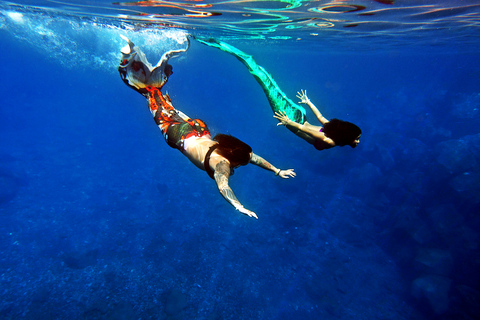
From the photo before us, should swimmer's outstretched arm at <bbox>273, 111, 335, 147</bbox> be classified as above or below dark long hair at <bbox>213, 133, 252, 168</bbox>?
above

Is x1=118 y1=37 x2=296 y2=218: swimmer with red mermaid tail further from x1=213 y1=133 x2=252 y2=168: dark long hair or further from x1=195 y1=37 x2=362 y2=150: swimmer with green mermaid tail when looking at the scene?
x1=195 y1=37 x2=362 y2=150: swimmer with green mermaid tail

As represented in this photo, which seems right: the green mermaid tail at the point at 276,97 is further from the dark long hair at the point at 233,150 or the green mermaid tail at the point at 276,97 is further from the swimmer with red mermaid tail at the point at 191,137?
the dark long hair at the point at 233,150

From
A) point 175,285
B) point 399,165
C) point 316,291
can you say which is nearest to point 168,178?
point 175,285

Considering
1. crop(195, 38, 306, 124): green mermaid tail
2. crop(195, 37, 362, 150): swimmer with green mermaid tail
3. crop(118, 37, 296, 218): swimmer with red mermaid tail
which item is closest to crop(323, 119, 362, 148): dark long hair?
crop(195, 37, 362, 150): swimmer with green mermaid tail

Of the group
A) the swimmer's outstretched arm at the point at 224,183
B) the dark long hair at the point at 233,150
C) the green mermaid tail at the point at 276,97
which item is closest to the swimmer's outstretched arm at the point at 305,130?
the green mermaid tail at the point at 276,97

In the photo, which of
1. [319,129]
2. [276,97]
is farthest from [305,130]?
[276,97]

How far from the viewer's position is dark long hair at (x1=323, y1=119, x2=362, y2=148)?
14.3ft

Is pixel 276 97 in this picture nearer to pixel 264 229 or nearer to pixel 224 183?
pixel 224 183

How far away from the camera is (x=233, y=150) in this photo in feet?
12.0

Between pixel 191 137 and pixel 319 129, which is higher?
pixel 319 129

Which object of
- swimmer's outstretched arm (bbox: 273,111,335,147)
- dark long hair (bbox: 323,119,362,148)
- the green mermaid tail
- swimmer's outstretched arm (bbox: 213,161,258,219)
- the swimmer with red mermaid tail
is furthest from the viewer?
the green mermaid tail

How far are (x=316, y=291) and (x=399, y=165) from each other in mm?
13916

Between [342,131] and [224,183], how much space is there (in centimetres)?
266

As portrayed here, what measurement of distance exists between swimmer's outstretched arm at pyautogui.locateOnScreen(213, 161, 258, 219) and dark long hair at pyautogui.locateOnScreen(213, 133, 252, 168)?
0.51 feet
